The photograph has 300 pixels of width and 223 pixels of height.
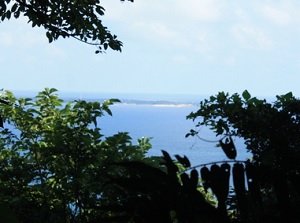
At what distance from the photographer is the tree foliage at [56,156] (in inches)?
158

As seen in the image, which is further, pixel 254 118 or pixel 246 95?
pixel 246 95

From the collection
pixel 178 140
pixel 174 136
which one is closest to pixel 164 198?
pixel 178 140

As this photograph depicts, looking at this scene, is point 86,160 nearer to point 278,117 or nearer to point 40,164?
point 40,164

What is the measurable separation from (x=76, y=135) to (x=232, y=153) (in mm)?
3148

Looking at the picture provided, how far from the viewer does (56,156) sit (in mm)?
4371

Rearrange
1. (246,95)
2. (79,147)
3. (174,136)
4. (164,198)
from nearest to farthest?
1. (164,198)
2. (246,95)
3. (79,147)
4. (174,136)

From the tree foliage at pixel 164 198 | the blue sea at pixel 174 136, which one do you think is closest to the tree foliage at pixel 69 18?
the blue sea at pixel 174 136

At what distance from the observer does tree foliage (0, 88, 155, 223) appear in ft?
13.2

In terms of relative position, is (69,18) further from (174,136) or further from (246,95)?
(174,136)

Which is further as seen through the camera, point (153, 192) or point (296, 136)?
Answer: point (296, 136)

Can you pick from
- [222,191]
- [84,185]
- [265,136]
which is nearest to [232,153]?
[222,191]

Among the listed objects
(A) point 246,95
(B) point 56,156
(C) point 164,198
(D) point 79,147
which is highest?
(A) point 246,95

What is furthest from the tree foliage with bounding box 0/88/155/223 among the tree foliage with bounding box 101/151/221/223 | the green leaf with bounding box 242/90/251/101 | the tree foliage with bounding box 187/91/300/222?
the tree foliage with bounding box 101/151/221/223

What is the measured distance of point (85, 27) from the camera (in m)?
5.39
